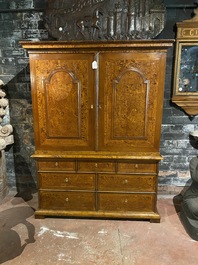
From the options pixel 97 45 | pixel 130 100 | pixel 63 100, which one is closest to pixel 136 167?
pixel 130 100

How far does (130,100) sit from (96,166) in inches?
32.9

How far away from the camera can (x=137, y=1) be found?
2391 mm

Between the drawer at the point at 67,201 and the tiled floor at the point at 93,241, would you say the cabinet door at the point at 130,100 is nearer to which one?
the drawer at the point at 67,201

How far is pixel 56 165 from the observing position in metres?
2.41

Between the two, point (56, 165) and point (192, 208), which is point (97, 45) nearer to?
point (56, 165)

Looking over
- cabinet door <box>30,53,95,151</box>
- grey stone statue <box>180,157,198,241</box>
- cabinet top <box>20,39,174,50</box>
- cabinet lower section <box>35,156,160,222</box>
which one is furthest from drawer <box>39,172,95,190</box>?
cabinet top <box>20,39,174,50</box>

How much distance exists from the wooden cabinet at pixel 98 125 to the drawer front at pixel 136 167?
0.4 inches

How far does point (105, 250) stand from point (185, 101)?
6.51 ft

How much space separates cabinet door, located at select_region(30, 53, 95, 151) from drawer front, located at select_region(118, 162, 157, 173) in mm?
419

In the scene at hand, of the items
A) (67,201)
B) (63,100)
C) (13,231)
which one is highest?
(63,100)

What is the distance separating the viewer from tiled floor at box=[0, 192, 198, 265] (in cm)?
196

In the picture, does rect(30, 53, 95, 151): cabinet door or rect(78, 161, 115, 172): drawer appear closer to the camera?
rect(30, 53, 95, 151): cabinet door

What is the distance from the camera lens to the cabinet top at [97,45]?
204cm

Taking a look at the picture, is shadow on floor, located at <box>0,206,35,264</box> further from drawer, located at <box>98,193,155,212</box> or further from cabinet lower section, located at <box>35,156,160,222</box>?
drawer, located at <box>98,193,155,212</box>
